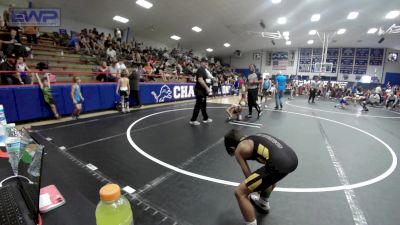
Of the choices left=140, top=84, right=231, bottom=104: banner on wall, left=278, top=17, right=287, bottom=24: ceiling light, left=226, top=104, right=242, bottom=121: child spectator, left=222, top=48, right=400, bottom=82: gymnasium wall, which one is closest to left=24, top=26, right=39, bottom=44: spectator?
left=140, top=84, right=231, bottom=104: banner on wall

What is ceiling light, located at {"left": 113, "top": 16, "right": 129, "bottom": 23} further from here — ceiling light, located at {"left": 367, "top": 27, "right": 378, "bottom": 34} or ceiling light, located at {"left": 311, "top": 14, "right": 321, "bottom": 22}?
ceiling light, located at {"left": 367, "top": 27, "right": 378, "bottom": 34}

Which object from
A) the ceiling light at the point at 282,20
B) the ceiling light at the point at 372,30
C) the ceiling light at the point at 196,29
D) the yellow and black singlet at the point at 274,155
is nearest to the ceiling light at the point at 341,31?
the ceiling light at the point at 372,30

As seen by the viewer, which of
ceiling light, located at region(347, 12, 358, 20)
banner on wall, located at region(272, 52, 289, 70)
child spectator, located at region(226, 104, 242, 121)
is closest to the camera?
child spectator, located at region(226, 104, 242, 121)

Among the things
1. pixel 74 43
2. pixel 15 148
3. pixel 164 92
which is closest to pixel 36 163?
pixel 15 148

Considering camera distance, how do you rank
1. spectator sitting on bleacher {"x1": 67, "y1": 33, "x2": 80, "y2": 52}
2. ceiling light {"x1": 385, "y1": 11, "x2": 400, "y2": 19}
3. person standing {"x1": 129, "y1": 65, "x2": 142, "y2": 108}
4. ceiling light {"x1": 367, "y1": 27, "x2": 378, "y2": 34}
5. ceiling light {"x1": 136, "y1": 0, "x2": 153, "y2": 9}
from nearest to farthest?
person standing {"x1": 129, "y1": 65, "x2": 142, "y2": 108}, spectator sitting on bleacher {"x1": 67, "y1": 33, "x2": 80, "y2": 52}, ceiling light {"x1": 136, "y1": 0, "x2": 153, "y2": 9}, ceiling light {"x1": 385, "y1": 11, "x2": 400, "y2": 19}, ceiling light {"x1": 367, "y1": 27, "x2": 378, "y2": 34}

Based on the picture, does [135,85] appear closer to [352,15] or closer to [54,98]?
[54,98]

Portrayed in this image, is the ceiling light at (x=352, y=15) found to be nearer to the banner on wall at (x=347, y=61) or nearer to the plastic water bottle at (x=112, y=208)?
the banner on wall at (x=347, y=61)

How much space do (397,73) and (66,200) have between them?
111 feet

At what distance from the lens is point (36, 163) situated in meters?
1.79

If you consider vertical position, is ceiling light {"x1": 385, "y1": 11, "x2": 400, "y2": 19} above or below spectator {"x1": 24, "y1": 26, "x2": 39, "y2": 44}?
above

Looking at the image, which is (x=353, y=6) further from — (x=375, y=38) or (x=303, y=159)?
(x=303, y=159)

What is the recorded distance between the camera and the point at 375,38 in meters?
21.7

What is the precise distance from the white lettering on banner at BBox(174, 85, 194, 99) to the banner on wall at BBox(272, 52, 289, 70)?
21.9 metres

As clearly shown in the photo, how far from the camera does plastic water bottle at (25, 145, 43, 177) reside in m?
1.68
